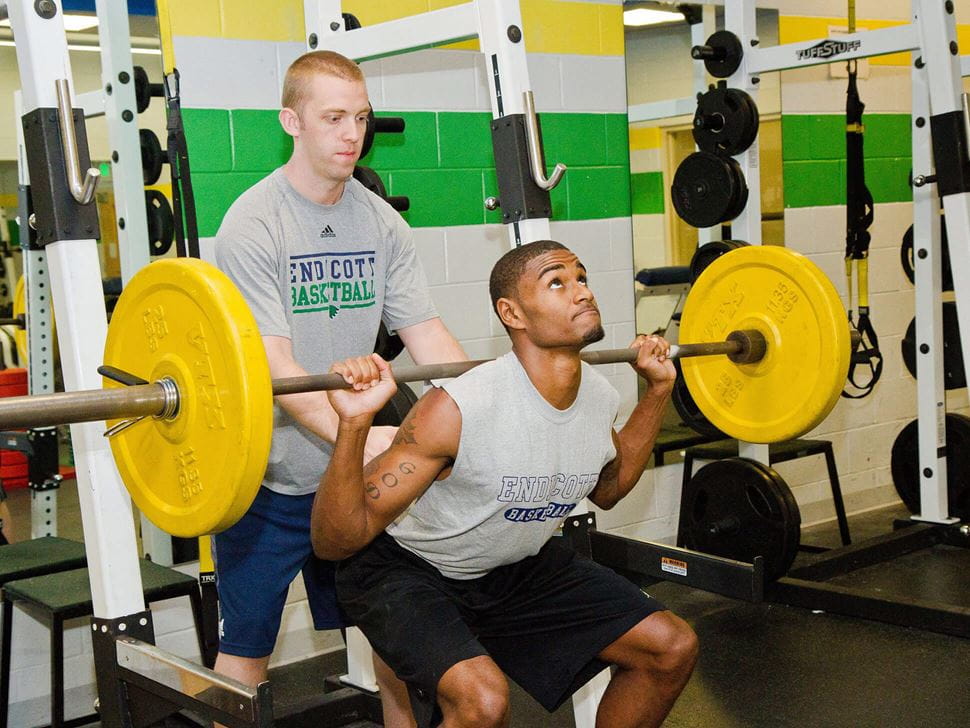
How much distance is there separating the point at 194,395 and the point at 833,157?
3845mm

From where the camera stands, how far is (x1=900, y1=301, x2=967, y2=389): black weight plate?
4.41 metres

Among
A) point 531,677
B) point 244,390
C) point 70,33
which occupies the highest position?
point 70,33

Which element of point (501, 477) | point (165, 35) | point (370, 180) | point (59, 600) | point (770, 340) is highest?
point (165, 35)

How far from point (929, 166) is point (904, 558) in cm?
152

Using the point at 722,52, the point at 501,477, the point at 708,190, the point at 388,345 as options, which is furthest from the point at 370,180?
the point at 722,52

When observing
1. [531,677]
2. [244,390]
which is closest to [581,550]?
[531,677]

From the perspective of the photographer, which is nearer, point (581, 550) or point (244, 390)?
point (244, 390)

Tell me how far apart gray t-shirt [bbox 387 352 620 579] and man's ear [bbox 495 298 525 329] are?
0.06m

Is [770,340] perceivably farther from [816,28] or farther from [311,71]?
[816,28]

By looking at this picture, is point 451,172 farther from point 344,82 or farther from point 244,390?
point 244,390

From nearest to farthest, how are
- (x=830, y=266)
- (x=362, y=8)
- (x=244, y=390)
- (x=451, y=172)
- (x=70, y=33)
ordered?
(x=244, y=390) < (x=70, y=33) < (x=362, y=8) < (x=451, y=172) < (x=830, y=266)

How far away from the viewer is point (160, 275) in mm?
1911

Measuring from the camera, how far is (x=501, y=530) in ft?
6.96

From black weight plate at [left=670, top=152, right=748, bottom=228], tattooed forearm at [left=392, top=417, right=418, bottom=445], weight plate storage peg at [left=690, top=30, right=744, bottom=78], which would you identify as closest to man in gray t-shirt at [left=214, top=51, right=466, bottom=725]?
tattooed forearm at [left=392, top=417, right=418, bottom=445]
